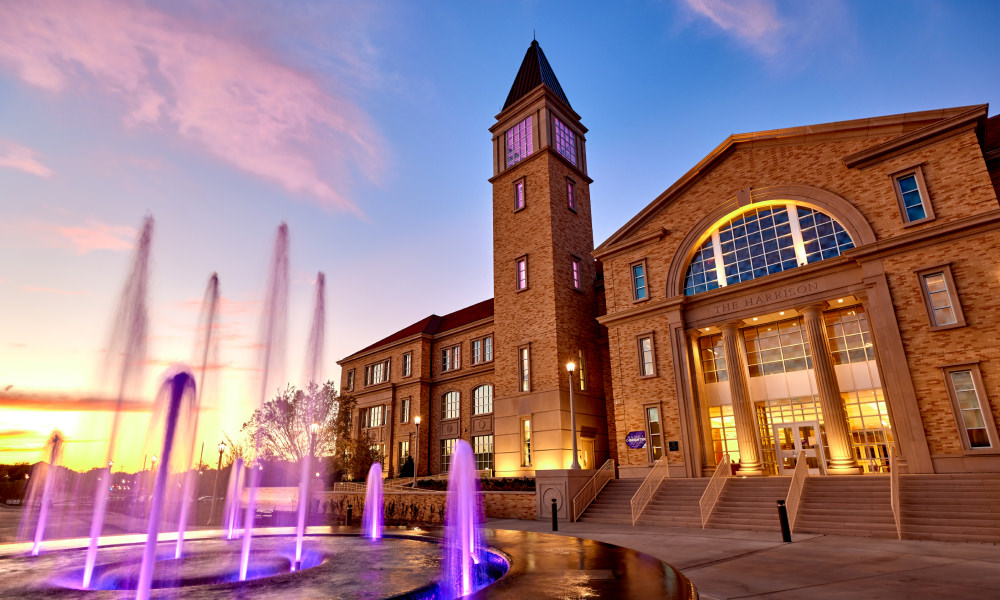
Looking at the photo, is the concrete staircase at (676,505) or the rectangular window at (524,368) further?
the rectangular window at (524,368)

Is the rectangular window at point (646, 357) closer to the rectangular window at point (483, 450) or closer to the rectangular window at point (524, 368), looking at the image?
the rectangular window at point (524, 368)

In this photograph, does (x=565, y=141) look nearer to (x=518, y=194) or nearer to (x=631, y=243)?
(x=518, y=194)

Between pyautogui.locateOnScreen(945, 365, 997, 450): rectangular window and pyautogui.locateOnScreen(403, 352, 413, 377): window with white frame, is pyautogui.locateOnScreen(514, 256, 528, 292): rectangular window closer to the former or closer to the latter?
pyautogui.locateOnScreen(403, 352, 413, 377): window with white frame

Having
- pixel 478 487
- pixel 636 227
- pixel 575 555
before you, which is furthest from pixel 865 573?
pixel 636 227

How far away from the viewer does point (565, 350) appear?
29500mm

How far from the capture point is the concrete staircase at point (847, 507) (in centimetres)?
1489

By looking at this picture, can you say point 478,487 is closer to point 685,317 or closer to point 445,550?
point 685,317

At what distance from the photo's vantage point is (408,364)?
1718 inches

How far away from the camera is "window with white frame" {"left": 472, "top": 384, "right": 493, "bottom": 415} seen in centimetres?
3744

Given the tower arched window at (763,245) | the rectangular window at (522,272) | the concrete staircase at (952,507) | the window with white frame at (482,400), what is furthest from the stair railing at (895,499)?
the window with white frame at (482,400)

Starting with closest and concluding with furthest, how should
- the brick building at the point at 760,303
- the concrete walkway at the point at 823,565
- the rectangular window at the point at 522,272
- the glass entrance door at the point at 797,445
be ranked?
1. the concrete walkway at the point at 823,565
2. the brick building at the point at 760,303
3. the glass entrance door at the point at 797,445
4. the rectangular window at the point at 522,272

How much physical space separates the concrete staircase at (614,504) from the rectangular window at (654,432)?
167 cm

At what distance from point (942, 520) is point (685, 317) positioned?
42.0ft

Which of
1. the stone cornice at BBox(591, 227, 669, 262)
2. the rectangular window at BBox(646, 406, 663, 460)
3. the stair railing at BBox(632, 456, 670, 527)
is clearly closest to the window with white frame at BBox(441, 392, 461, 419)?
the stone cornice at BBox(591, 227, 669, 262)
